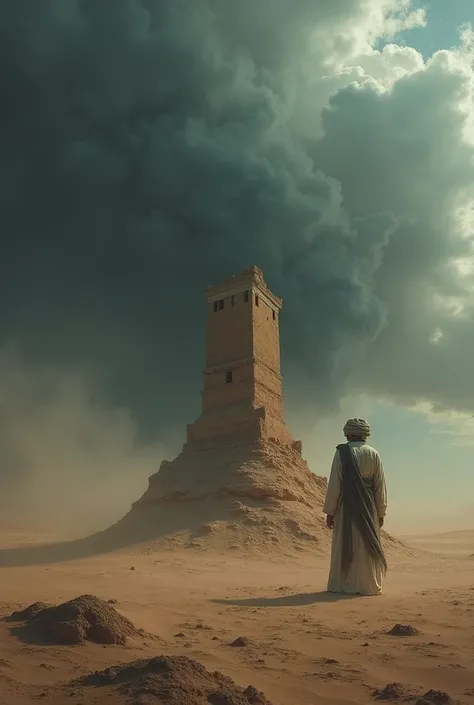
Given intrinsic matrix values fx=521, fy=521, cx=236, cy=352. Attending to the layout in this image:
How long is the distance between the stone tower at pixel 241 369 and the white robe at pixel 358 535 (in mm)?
13213

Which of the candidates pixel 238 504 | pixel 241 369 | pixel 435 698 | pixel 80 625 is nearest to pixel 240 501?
pixel 238 504

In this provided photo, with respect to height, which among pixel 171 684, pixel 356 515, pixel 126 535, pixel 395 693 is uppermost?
pixel 356 515

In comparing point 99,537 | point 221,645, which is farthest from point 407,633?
point 99,537

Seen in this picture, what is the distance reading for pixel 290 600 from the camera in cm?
765

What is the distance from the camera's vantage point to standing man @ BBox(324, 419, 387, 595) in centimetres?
830

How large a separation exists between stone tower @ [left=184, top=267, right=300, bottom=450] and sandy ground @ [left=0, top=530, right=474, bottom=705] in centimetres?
1350

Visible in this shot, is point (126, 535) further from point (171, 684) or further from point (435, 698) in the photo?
point (435, 698)

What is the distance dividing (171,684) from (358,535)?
229 inches

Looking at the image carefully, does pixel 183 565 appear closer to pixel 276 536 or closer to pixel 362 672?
pixel 276 536

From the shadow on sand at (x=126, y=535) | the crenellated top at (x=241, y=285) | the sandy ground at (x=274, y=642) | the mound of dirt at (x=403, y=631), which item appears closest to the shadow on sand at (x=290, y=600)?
the sandy ground at (x=274, y=642)

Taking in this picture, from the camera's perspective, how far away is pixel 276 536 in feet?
57.9

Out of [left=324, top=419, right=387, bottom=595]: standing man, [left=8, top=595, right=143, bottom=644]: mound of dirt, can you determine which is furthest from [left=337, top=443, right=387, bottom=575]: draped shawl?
[left=8, top=595, right=143, bottom=644]: mound of dirt

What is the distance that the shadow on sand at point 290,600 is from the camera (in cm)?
725

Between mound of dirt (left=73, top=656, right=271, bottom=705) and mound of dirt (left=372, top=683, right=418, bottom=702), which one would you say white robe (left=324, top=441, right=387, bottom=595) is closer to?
mound of dirt (left=372, top=683, right=418, bottom=702)
